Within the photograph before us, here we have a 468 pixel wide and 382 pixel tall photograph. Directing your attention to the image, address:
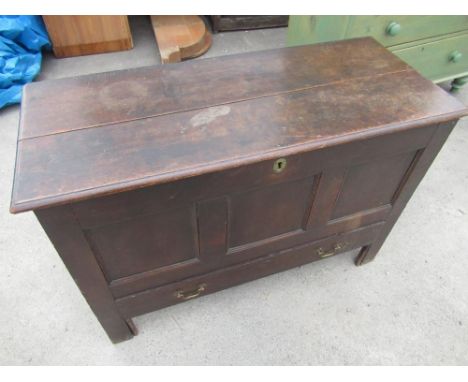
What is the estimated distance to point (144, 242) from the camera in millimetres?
873

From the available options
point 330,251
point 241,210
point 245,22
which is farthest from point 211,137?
point 245,22

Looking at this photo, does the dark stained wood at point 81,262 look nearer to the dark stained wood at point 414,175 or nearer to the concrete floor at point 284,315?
A: the concrete floor at point 284,315

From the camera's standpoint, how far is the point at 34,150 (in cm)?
77

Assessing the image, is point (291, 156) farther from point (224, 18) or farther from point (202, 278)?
point (224, 18)

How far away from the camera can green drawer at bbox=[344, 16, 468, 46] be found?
4.48 feet

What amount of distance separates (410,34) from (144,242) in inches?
59.6

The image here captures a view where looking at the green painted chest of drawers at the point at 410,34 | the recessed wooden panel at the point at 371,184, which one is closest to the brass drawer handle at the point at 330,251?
the recessed wooden panel at the point at 371,184

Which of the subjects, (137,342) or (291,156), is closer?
(291,156)

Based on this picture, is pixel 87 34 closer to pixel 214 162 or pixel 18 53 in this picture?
pixel 18 53

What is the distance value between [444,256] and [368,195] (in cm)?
68

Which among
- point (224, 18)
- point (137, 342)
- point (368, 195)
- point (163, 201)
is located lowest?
point (137, 342)

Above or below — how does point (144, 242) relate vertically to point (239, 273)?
above

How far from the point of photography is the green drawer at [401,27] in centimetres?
136

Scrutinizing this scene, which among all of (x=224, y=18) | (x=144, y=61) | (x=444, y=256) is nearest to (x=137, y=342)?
(x=444, y=256)
